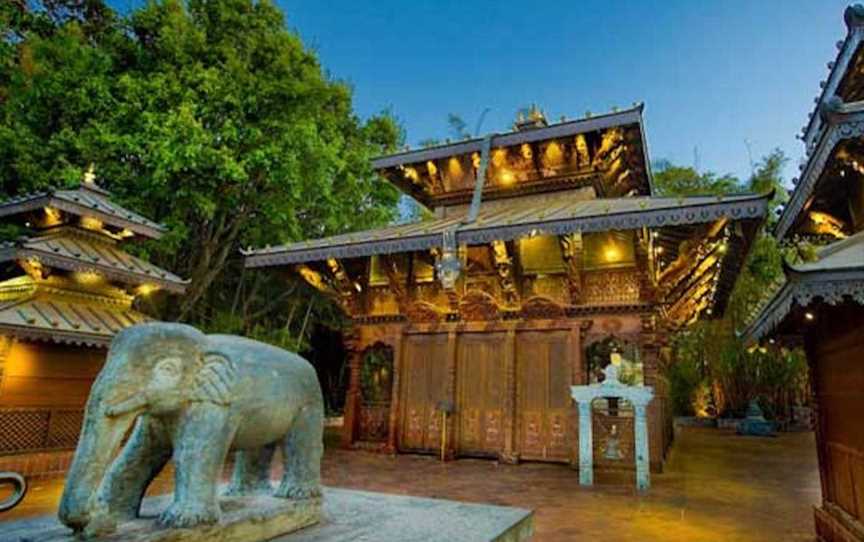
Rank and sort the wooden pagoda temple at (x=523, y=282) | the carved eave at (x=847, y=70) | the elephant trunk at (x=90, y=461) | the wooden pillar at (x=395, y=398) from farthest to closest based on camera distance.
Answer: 1. the wooden pillar at (x=395, y=398)
2. the wooden pagoda temple at (x=523, y=282)
3. the carved eave at (x=847, y=70)
4. the elephant trunk at (x=90, y=461)

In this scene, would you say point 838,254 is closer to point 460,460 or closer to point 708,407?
point 460,460

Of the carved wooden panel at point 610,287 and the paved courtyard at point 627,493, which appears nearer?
the paved courtyard at point 627,493

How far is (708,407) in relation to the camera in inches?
793

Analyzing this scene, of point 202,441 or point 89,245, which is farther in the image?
point 89,245

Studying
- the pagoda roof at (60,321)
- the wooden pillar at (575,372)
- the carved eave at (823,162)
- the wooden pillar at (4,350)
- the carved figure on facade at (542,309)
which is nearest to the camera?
the carved eave at (823,162)

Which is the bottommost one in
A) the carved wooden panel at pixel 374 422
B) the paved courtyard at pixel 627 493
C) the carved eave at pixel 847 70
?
the paved courtyard at pixel 627 493

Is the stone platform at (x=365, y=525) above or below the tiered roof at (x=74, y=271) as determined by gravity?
below

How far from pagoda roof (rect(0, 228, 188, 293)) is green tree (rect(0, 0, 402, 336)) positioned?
235 centimetres

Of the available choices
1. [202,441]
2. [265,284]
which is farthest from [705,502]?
[265,284]

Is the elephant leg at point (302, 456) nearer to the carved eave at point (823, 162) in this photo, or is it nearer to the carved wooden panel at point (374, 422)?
the carved eave at point (823, 162)

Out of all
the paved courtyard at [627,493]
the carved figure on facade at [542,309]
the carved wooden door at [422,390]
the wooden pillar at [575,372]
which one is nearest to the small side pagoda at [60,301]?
the paved courtyard at [627,493]

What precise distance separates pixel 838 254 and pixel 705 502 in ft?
12.7

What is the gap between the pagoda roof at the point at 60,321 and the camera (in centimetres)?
641

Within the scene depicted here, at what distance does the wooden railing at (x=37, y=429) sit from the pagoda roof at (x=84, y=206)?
9.38 feet
